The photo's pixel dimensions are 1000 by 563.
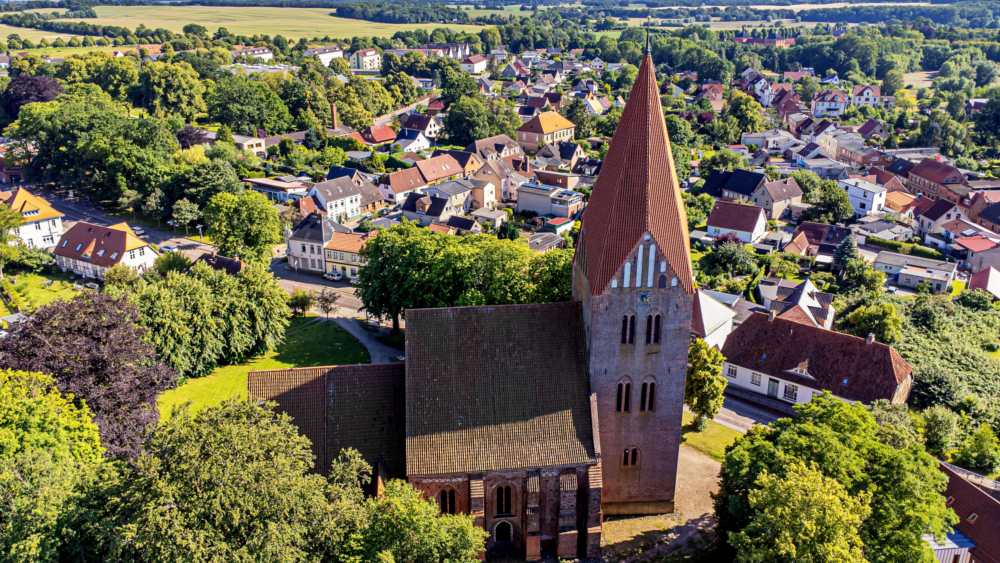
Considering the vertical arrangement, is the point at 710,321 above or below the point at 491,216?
above

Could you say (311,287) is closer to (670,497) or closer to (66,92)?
(670,497)

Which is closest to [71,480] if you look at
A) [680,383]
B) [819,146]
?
[680,383]

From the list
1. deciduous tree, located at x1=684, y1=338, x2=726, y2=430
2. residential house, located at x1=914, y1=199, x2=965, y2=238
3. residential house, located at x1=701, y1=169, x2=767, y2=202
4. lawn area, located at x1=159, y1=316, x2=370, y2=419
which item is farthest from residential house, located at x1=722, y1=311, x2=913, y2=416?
residential house, located at x1=701, y1=169, x2=767, y2=202

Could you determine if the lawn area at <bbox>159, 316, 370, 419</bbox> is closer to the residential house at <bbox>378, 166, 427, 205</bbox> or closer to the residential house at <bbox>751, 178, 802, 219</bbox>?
the residential house at <bbox>378, 166, 427, 205</bbox>

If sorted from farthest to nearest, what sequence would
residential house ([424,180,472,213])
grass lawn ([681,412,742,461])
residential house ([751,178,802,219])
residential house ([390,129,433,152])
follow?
residential house ([390,129,433,152]), residential house ([751,178,802,219]), residential house ([424,180,472,213]), grass lawn ([681,412,742,461])

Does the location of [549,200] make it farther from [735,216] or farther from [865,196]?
[865,196]

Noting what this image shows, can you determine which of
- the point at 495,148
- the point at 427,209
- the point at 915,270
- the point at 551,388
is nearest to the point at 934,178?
the point at 915,270
